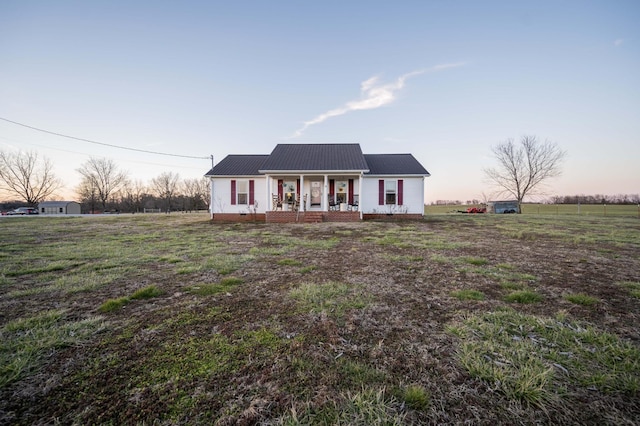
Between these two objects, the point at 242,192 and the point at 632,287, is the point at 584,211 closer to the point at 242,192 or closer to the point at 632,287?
the point at 632,287

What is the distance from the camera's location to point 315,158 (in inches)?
645

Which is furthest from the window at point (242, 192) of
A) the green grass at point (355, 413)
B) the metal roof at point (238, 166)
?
the green grass at point (355, 413)

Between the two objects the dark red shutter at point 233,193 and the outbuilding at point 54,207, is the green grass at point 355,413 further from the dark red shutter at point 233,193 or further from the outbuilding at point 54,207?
the outbuilding at point 54,207

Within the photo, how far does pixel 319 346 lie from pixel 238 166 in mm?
16995

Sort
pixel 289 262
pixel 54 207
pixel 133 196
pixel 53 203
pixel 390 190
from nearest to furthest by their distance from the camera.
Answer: pixel 289 262, pixel 390 190, pixel 54 207, pixel 53 203, pixel 133 196

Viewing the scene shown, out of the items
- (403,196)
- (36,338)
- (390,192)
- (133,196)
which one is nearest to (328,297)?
(36,338)

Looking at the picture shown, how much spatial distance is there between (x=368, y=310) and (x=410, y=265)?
253 centimetres

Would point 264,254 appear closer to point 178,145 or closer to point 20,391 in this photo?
point 20,391

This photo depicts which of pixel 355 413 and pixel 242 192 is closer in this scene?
pixel 355 413

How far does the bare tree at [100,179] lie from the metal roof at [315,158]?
5513 centimetres

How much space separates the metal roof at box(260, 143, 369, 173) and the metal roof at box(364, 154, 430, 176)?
1701 millimetres

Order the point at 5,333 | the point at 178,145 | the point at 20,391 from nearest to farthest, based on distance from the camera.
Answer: the point at 20,391 → the point at 5,333 → the point at 178,145

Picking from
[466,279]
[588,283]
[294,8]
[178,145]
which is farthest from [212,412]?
[178,145]

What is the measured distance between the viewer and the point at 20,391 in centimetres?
157
